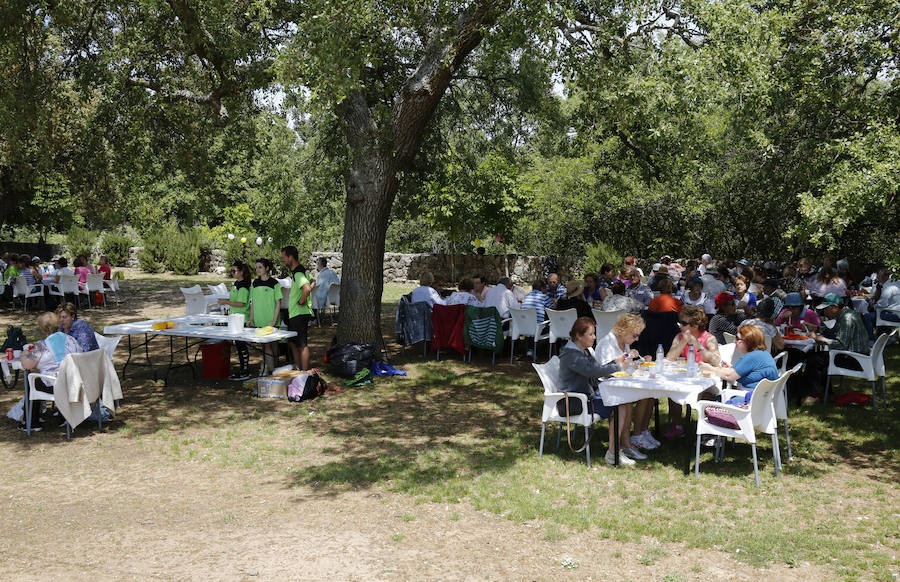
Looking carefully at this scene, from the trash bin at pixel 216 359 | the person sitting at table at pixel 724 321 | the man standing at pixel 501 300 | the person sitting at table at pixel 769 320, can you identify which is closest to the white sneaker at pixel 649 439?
the person sitting at table at pixel 724 321

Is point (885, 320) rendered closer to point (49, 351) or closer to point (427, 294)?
point (427, 294)

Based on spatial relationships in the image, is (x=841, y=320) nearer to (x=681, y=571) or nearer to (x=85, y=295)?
(x=681, y=571)

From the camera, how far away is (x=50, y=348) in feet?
23.7

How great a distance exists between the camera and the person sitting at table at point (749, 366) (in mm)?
6129

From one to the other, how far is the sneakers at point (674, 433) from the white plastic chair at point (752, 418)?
0.92 metres

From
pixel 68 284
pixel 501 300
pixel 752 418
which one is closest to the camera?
pixel 752 418

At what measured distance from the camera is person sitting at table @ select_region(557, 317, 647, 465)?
247 inches

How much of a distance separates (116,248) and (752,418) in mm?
26454

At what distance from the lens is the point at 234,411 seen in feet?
27.3

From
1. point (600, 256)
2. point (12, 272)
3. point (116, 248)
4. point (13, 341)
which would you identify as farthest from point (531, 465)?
point (116, 248)

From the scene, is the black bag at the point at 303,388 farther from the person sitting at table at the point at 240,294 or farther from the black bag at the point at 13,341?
the black bag at the point at 13,341

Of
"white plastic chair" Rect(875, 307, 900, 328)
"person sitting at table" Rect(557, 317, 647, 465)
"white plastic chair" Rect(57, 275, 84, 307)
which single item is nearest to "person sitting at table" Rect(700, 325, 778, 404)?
"person sitting at table" Rect(557, 317, 647, 465)

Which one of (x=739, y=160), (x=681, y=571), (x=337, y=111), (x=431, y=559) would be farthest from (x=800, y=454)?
(x=739, y=160)

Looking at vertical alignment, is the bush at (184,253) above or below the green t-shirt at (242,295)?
above
